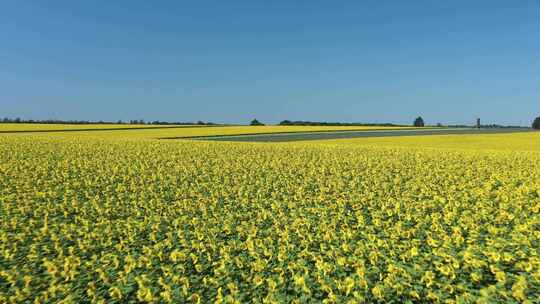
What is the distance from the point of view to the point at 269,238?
668cm

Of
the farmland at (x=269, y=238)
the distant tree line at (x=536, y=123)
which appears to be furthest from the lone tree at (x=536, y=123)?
the farmland at (x=269, y=238)

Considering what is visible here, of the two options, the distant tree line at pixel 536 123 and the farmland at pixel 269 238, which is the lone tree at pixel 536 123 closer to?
the distant tree line at pixel 536 123

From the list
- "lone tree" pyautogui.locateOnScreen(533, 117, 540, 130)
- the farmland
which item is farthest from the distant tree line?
the farmland

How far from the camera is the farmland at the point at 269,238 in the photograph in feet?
15.9

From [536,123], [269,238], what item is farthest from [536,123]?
[269,238]

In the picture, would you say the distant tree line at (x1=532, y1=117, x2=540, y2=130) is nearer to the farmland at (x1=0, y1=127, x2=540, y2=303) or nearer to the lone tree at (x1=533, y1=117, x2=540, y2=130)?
the lone tree at (x1=533, y1=117, x2=540, y2=130)

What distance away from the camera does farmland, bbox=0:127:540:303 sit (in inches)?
191

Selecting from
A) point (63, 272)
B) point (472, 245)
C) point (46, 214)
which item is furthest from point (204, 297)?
point (46, 214)

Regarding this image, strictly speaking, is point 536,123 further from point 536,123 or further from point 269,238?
point 269,238

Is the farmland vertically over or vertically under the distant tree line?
under

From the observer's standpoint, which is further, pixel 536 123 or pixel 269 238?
pixel 536 123

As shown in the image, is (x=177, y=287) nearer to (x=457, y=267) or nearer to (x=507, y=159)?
(x=457, y=267)

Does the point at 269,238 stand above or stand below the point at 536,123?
below

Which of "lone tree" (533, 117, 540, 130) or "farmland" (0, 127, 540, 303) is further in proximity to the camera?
"lone tree" (533, 117, 540, 130)
